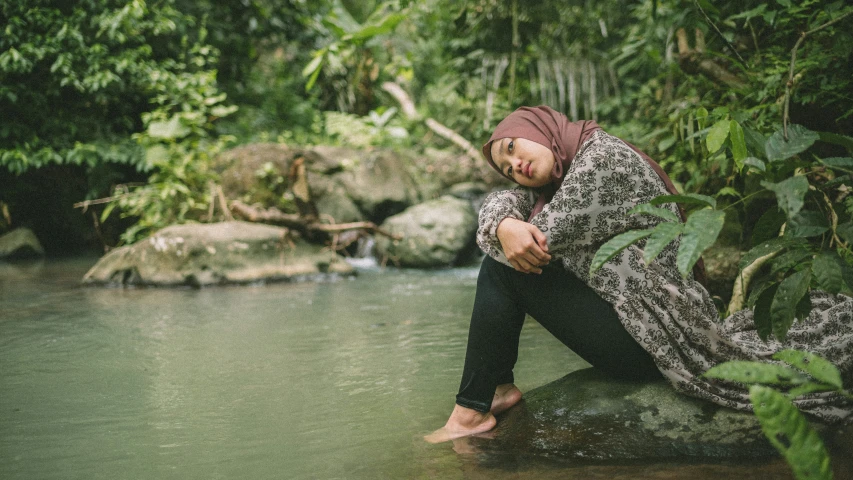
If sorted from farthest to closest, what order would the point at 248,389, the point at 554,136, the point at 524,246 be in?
the point at 248,389
the point at 554,136
the point at 524,246

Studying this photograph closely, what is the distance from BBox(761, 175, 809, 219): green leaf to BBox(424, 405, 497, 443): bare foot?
113 centimetres

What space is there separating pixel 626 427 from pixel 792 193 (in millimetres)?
902

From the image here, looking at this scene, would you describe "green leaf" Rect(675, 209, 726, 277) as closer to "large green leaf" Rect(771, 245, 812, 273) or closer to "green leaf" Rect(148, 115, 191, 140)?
"large green leaf" Rect(771, 245, 812, 273)

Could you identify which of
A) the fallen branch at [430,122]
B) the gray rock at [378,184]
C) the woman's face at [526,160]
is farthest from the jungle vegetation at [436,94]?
→ the gray rock at [378,184]

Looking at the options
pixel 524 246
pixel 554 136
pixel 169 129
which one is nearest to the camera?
pixel 524 246

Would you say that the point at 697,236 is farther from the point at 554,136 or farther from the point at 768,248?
the point at 554,136

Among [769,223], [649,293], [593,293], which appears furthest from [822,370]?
[593,293]

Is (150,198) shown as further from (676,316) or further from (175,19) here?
(676,316)

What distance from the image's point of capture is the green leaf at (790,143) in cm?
139

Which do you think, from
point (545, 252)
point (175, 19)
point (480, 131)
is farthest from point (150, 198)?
point (545, 252)

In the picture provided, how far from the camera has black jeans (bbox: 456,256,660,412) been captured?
1.88 metres

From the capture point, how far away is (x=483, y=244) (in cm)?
197

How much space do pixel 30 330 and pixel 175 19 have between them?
5881 millimetres

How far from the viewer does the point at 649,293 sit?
5.92 ft
